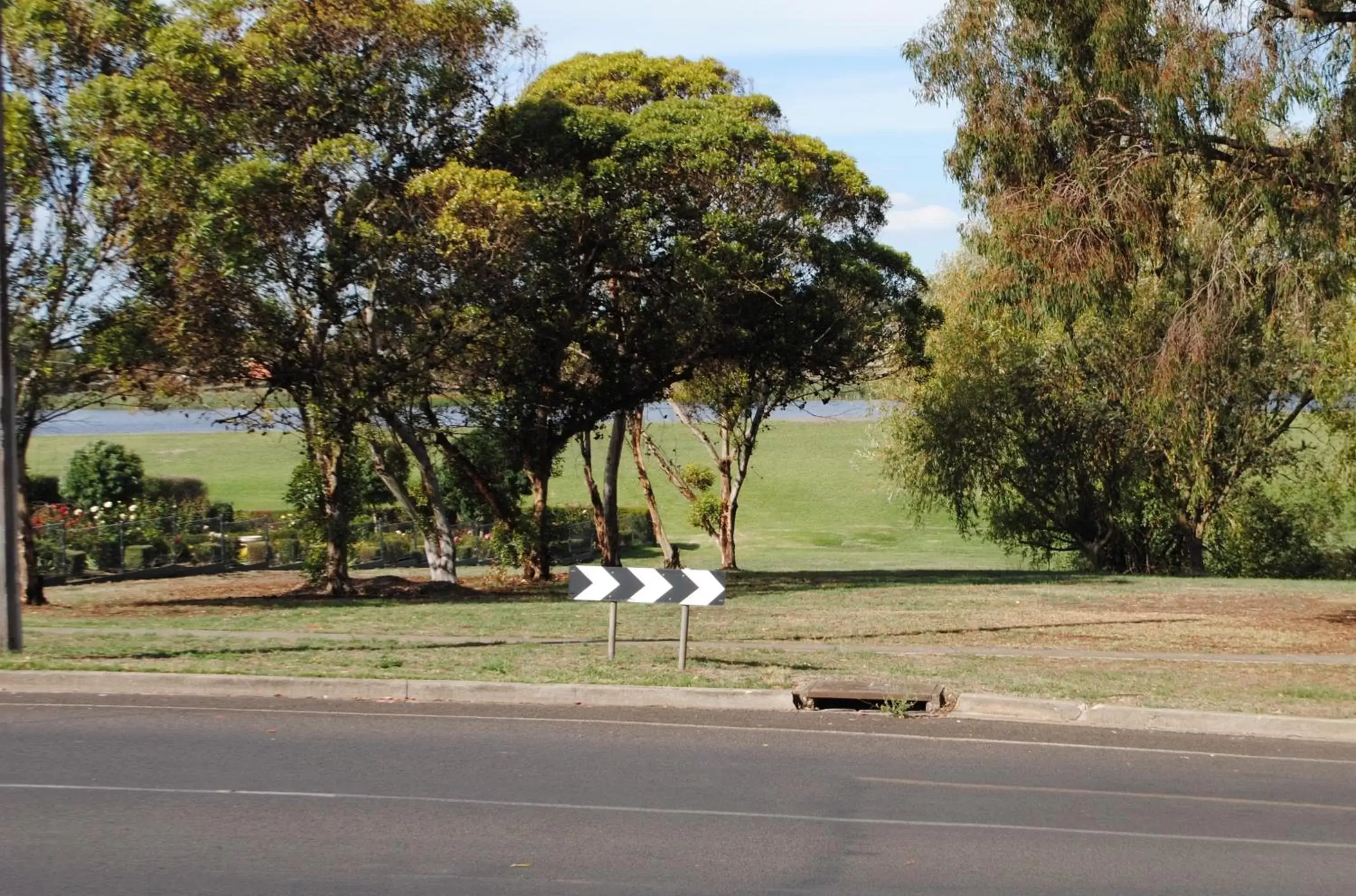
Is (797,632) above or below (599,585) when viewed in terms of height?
below

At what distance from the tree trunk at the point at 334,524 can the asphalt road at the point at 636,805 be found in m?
12.6

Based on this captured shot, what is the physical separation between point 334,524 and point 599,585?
1253cm

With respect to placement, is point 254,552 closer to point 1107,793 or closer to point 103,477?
point 103,477

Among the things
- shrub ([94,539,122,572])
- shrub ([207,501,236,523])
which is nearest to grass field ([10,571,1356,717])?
shrub ([94,539,122,572])

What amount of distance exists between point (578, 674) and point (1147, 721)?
4935 millimetres

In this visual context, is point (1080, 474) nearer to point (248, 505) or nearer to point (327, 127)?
point (327, 127)

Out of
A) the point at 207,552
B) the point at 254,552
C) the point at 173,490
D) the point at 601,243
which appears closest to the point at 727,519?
the point at 254,552

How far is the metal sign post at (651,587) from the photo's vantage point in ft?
45.0

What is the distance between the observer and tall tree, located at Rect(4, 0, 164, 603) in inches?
834

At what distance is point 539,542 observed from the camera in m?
29.4

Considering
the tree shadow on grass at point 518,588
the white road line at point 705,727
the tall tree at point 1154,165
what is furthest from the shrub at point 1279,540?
the white road line at point 705,727

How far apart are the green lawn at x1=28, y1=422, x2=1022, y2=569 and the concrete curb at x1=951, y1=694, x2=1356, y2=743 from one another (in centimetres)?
2899

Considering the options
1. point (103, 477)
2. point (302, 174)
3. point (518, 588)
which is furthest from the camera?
point (103, 477)

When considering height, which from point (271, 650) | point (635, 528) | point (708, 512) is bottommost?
point (271, 650)
